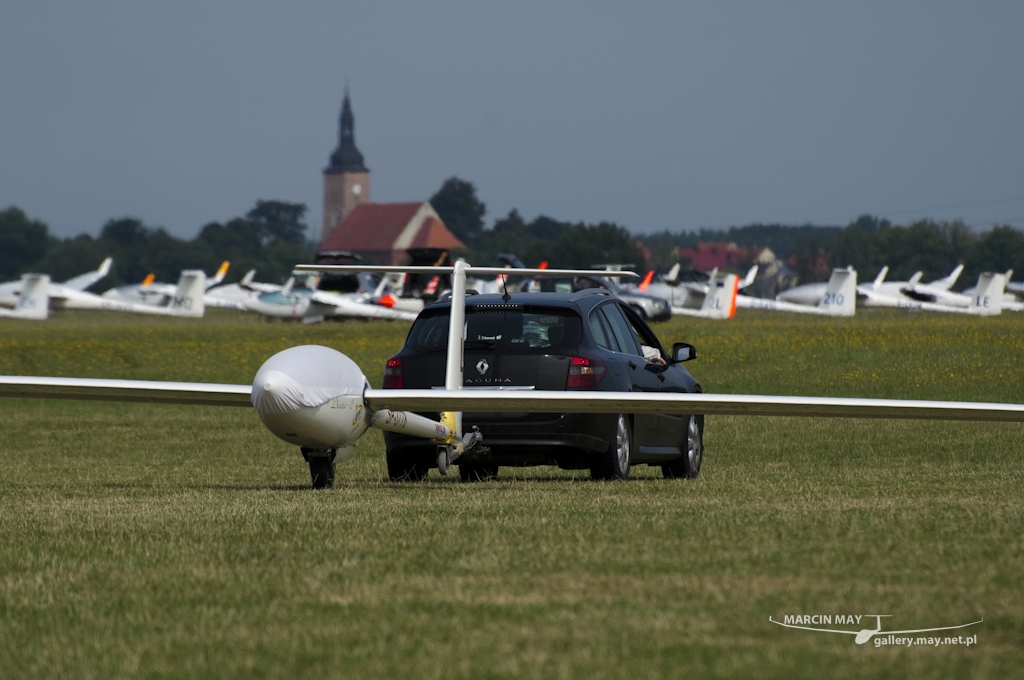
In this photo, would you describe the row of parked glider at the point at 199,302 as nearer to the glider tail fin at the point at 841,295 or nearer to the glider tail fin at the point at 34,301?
the glider tail fin at the point at 34,301

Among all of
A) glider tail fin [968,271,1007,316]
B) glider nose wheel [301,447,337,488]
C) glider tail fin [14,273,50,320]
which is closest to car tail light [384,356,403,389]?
glider nose wheel [301,447,337,488]

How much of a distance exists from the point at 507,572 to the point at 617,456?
200 inches

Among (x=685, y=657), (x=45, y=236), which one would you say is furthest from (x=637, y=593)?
(x=45, y=236)

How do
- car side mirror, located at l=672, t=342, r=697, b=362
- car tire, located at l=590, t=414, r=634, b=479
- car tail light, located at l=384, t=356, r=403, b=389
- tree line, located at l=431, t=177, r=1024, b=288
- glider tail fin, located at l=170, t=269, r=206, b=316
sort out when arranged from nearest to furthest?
1. car tire, located at l=590, t=414, r=634, b=479
2. car tail light, located at l=384, t=356, r=403, b=389
3. car side mirror, located at l=672, t=342, r=697, b=362
4. glider tail fin, located at l=170, t=269, r=206, b=316
5. tree line, located at l=431, t=177, r=1024, b=288

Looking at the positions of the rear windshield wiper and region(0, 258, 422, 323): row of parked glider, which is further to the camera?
region(0, 258, 422, 323): row of parked glider

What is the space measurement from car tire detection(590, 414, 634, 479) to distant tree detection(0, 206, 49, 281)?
540ft

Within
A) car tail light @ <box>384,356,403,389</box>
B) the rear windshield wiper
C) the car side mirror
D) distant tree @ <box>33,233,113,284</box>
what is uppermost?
the rear windshield wiper

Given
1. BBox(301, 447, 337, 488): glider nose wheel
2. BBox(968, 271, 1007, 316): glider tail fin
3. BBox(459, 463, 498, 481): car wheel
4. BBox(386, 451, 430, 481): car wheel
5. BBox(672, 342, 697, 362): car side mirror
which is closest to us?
BBox(301, 447, 337, 488): glider nose wheel

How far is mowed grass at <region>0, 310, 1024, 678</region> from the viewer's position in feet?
13.8

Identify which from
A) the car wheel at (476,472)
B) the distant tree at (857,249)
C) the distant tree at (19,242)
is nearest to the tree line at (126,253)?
the distant tree at (19,242)

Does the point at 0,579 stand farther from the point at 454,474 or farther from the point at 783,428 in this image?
the point at 783,428

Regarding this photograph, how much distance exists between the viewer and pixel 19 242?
544ft

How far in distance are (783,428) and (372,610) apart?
14657 mm

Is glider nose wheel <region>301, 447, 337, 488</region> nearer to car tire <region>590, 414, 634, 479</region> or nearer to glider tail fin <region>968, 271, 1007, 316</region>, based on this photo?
car tire <region>590, 414, 634, 479</region>
